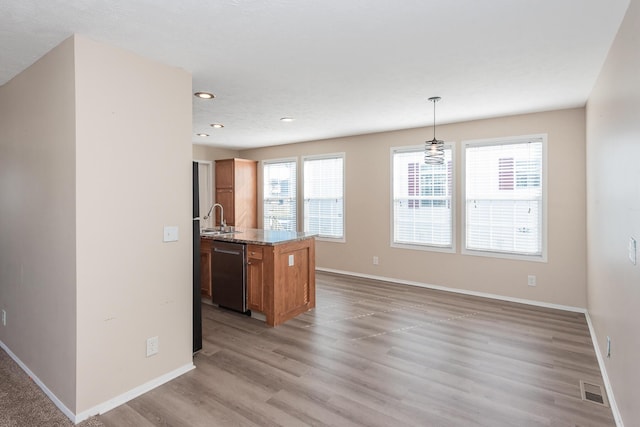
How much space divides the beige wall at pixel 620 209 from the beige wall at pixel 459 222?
1.17 m

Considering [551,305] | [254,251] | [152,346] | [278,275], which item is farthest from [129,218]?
[551,305]

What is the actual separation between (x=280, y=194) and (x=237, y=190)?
859 millimetres

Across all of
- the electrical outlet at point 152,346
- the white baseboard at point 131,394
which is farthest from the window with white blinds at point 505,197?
the electrical outlet at point 152,346

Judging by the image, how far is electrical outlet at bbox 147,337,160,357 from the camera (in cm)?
253

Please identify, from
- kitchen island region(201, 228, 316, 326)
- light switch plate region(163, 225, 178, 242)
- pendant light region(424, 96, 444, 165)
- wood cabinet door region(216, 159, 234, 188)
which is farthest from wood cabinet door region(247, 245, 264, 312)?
wood cabinet door region(216, 159, 234, 188)

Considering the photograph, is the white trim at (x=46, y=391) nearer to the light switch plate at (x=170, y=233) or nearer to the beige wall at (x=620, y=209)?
the light switch plate at (x=170, y=233)

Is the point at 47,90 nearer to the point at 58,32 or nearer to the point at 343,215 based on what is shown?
the point at 58,32

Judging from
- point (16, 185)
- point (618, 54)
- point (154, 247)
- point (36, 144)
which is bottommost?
point (154, 247)

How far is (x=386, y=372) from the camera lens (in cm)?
274

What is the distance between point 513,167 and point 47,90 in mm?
4921

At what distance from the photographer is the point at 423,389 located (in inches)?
98.6

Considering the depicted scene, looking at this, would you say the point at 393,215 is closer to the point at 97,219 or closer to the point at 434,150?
the point at 434,150

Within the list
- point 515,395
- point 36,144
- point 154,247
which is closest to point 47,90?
Answer: point 36,144

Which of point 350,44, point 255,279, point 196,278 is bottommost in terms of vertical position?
point 255,279
